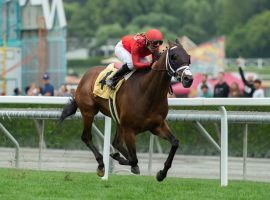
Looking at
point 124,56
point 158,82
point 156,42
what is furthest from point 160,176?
point 124,56

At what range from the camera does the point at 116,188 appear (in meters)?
8.58

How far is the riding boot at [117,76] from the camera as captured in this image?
31.2ft

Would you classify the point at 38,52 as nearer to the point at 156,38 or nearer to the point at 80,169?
the point at 80,169

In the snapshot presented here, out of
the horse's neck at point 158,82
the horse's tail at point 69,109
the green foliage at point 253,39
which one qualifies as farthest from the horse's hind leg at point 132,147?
the green foliage at point 253,39

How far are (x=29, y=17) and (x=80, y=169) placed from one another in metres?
19.4

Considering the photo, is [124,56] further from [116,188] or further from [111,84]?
[116,188]

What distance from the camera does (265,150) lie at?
12273 mm

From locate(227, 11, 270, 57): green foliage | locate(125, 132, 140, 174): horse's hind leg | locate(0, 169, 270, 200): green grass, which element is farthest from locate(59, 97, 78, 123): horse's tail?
locate(227, 11, 270, 57): green foliage

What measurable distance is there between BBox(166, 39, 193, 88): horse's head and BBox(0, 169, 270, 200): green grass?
3.39ft

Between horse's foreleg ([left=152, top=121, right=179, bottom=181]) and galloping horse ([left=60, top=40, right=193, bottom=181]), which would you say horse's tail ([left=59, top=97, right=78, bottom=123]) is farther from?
horse's foreleg ([left=152, top=121, right=179, bottom=181])

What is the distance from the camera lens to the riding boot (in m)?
9.52

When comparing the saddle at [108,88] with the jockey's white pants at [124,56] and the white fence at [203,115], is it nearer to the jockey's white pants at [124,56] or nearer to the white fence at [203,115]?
the jockey's white pants at [124,56]

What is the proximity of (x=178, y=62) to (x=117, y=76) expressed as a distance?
0.99 m

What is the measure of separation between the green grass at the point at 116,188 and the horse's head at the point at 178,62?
1032 mm
